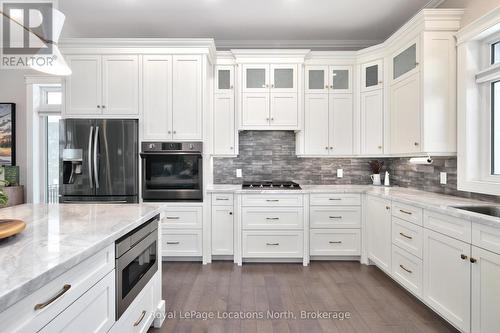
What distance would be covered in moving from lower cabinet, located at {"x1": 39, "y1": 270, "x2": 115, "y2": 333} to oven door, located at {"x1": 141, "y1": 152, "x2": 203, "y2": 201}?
75.3 inches

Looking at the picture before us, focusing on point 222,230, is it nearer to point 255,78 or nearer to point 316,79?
point 255,78

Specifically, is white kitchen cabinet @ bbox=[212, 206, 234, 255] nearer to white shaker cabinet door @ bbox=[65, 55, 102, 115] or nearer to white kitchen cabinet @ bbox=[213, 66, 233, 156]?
white kitchen cabinet @ bbox=[213, 66, 233, 156]

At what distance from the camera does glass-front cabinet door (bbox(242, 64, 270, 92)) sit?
3.50 metres

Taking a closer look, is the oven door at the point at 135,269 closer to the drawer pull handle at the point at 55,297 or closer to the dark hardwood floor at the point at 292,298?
the drawer pull handle at the point at 55,297

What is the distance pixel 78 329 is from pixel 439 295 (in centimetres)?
233

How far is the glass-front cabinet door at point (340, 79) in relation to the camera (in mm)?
3582

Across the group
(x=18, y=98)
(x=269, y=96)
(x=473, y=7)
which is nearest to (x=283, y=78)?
(x=269, y=96)

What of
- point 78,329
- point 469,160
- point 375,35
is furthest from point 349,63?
point 78,329

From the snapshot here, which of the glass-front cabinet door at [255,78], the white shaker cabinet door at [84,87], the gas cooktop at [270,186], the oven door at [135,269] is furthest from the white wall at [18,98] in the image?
the oven door at [135,269]

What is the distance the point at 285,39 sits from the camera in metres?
3.88

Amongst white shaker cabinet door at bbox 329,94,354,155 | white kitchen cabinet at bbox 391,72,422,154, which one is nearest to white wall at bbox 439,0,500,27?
white kitchen cabinet at bbox 391,72,422,154

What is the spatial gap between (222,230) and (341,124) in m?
2.05

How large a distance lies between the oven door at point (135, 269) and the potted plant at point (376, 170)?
299cm

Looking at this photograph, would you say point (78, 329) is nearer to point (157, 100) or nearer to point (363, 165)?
point (157, 100)
